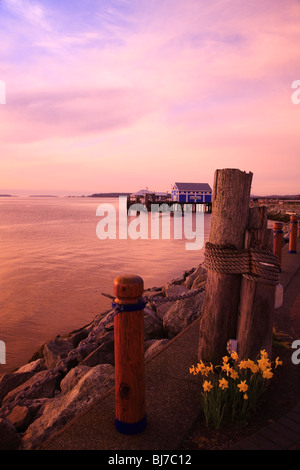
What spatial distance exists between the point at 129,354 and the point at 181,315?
10.8 ft

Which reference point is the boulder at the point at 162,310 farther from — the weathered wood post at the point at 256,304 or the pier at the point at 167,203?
the pier at the point at 167,203

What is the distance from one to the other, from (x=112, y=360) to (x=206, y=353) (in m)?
2.29

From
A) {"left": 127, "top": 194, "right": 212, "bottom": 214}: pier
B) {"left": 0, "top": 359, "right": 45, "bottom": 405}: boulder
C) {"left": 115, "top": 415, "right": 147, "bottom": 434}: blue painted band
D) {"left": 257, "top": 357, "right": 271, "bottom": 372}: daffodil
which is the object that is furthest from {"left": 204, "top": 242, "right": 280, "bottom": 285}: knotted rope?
{"left": 127, "top": 194, "right": 212, "bottom": 214}: pier

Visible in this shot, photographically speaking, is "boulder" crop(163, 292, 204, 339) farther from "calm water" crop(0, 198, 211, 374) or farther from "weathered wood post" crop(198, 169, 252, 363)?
"calm water" crop(0, 198, 211, 374)

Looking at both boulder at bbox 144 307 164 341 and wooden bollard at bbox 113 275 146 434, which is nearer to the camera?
wooden bollard at bbox 113 275 146 434

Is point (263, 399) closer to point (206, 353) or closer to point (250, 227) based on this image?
point (206, 353)

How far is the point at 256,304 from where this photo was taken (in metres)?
3.35

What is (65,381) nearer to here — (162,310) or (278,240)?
(162,310)

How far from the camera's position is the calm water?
31.5ft

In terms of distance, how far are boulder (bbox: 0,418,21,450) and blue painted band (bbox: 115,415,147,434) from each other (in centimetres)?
104

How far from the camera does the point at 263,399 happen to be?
10.8 feet

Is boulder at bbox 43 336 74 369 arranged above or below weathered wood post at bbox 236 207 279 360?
below
